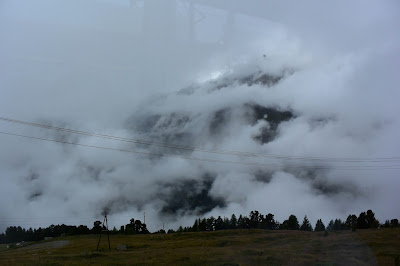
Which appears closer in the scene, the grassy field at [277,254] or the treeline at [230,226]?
the grassy field at [277,254]

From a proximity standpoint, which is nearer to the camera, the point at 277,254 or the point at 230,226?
the point at 277,254

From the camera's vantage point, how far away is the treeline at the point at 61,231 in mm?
38378

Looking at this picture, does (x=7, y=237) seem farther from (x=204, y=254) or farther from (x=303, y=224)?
(x=303, y=224)

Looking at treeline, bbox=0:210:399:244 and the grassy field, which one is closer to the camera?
the grassy field

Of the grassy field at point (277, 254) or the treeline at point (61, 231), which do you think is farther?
the treeline at point (61, 231)

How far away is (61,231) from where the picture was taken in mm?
51438

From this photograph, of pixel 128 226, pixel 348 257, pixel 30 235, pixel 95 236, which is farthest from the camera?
pixel 128 226

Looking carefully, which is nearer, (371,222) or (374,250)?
(374,250)

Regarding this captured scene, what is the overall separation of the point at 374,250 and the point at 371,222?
31218 millimetres

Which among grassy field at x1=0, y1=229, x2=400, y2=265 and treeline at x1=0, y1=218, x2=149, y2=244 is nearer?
grassy field at x1=0, y1=229, x2=400, y2=265

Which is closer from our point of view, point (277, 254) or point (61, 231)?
point (277, 254)

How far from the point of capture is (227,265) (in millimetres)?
18281

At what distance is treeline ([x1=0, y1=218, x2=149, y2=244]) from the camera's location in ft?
126

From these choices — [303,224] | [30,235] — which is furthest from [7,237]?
[303,224]
